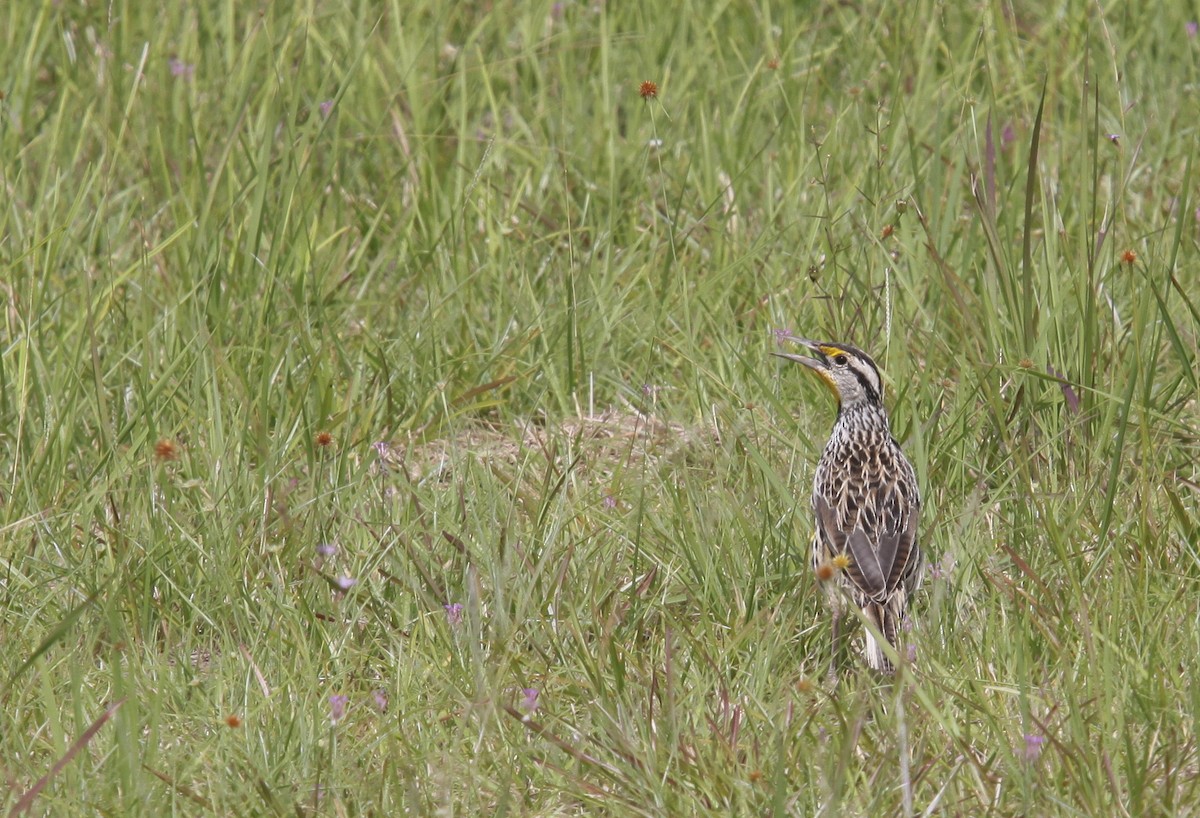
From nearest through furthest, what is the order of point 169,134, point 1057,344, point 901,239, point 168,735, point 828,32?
point 168,735 < point 1057,344 < point 901,239 < point 169,134 < point 828,32

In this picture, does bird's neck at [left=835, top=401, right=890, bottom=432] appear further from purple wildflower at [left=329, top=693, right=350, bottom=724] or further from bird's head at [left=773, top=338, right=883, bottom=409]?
purple wildflower at [left=329, top=693, right=350, bottom=724]

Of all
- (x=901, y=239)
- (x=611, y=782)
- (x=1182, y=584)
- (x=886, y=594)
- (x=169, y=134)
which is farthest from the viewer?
(x=169, y=134)

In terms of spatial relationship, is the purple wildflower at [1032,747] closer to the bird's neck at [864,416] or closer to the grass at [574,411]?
the grass at [574,411]

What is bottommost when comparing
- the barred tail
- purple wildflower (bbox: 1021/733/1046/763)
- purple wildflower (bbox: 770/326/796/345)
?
the barred tail

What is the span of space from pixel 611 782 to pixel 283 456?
6.46ft

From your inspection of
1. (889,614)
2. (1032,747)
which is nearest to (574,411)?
(889,614)

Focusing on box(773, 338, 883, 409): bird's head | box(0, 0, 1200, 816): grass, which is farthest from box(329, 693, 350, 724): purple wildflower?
box(773, 338, 883, 409): bird's head

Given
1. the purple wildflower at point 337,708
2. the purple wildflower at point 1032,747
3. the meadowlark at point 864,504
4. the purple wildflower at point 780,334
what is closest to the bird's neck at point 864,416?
the meadowlark at point 864,504

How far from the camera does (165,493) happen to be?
15.9 feet

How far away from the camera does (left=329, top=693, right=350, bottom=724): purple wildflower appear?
12.6 feet

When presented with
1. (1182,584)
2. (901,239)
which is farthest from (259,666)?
(901,239)

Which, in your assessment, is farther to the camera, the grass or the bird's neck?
the bird's neck

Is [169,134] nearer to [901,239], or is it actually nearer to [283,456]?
[283,456]

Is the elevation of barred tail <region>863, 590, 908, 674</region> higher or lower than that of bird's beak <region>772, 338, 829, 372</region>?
lower
